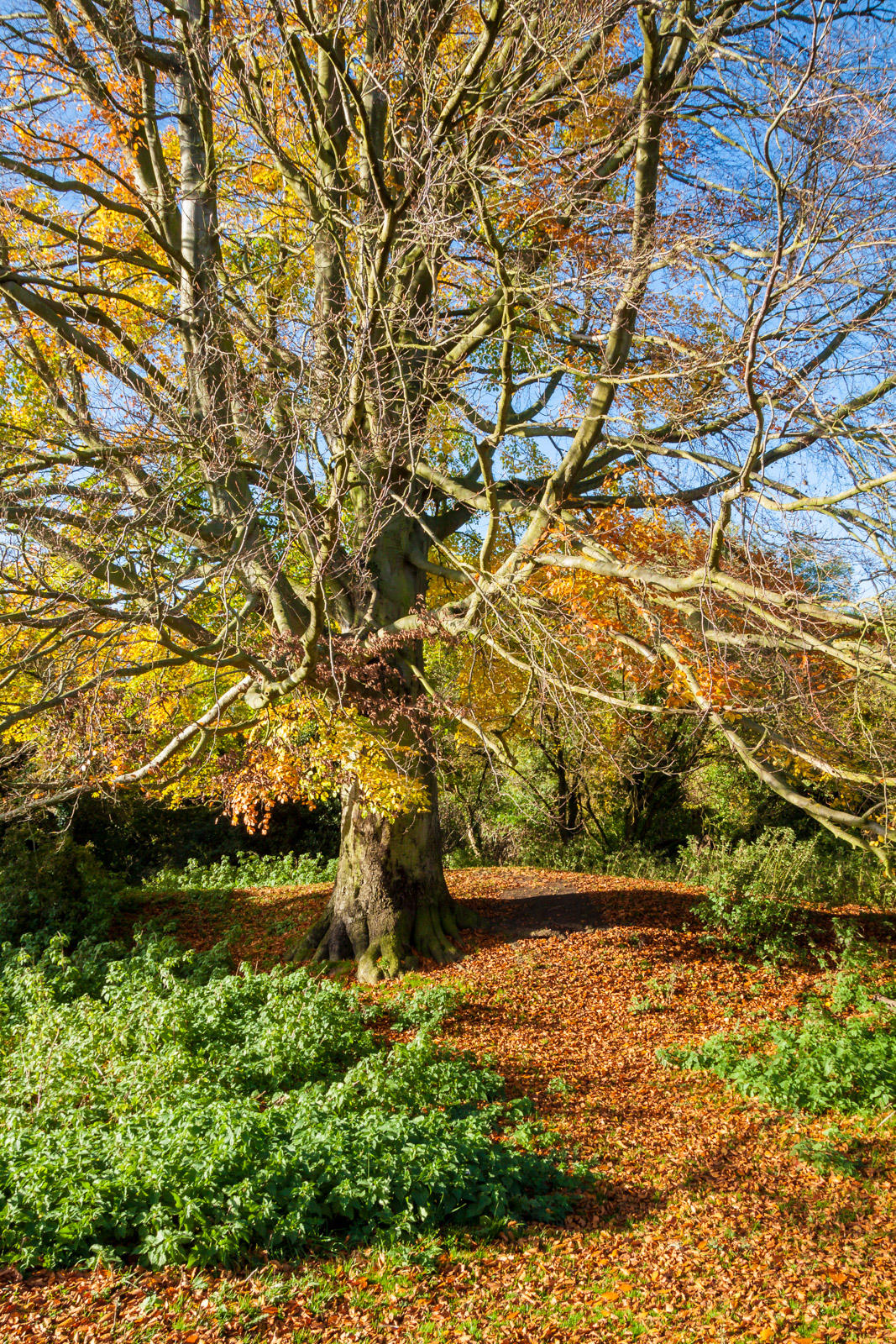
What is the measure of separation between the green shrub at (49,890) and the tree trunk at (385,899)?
3076 millimetres

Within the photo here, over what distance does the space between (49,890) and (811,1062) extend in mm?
8770

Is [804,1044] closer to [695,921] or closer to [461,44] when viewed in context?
[695,921]

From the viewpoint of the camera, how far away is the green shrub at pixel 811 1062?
6.39 metres

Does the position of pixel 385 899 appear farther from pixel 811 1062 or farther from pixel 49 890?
pixel 49 890

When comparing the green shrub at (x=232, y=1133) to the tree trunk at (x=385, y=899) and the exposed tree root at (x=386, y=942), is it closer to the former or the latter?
the exposed tree root at (x=386, y=942)

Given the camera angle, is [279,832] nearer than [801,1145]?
No

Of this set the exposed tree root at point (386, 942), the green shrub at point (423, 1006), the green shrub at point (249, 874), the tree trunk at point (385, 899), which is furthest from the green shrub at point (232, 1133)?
the green shrub at point (249, 874)

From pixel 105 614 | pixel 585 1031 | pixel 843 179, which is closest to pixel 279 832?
pixel 585 1031

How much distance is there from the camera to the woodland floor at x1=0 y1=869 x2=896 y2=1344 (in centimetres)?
382

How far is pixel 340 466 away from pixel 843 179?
3365mm

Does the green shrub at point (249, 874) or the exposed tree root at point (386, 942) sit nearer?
the exposed tree root at point (386, 942)

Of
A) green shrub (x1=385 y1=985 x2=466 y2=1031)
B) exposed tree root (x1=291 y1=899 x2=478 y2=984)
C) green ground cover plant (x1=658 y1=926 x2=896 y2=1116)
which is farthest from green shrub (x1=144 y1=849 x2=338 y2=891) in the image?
green ground cover plant (x1=658 y1=926 x2=896 y2=1116)

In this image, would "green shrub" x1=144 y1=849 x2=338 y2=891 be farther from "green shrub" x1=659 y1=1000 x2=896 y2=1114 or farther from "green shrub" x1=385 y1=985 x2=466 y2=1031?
"green shrub" x1=659 y1=1000 x2=896 y2=1114

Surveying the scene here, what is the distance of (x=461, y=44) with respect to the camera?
27.3 feet
